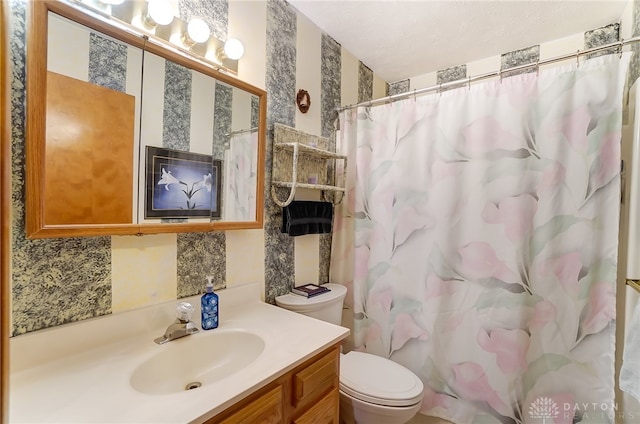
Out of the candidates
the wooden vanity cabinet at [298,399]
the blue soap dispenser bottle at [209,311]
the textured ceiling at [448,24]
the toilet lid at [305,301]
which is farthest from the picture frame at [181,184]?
the textured ceiling at [448,24]

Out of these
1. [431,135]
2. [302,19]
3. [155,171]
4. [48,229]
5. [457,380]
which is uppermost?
[302,19]

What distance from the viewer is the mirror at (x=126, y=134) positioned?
0.82 m

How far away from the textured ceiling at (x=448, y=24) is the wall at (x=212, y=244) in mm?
163

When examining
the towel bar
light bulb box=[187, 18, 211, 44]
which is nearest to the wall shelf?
light bulb box=[187, 18, 211, 44]

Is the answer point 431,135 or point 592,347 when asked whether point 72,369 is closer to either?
point 431,135

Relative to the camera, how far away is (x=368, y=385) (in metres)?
1.38

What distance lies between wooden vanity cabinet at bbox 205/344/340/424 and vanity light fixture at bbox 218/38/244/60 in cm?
127

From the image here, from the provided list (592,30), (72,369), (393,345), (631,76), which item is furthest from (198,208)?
(592,30)

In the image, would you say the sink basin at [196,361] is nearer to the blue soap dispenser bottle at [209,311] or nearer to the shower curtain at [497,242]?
the blue soap dispenser bottle at [209,311]

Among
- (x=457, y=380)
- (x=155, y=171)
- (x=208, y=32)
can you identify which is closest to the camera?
(x=155, y=171)

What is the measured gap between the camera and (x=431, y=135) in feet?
5.51

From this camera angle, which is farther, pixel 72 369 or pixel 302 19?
pixel 302 19

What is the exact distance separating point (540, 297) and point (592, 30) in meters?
1.63

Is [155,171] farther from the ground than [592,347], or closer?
farther from the ground
